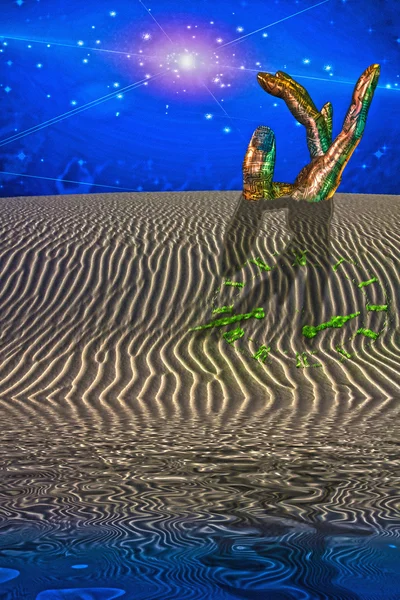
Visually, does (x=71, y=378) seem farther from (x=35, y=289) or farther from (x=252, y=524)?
(x=252, y=524)

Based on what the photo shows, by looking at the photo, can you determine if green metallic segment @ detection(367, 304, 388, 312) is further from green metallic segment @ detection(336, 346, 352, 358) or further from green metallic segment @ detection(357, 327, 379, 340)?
green metallic segment @ detection(336, 346, 352, 358)

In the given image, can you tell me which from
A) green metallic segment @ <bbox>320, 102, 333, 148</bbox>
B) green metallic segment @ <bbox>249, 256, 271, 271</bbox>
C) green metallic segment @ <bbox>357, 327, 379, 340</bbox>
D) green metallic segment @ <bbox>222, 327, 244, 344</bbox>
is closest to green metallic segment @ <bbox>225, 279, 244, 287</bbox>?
green metallic segment @ <bbox>249, 256, 271, 271</bbox>

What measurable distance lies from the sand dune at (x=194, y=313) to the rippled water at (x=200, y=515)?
1.26 m

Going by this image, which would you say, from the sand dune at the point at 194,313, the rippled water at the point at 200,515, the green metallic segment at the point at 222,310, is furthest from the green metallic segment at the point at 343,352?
the rippled water at the point at 200,515

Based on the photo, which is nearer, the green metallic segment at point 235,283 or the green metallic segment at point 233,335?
the green metallic segment at point 233,335

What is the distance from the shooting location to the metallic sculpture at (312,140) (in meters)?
7.69

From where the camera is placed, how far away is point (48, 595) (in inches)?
72.4

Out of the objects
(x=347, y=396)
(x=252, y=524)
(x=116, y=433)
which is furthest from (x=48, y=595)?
(x=347, y=396)

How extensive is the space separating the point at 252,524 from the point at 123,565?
495 millimetres

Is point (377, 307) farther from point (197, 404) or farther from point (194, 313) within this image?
point (197, 404)

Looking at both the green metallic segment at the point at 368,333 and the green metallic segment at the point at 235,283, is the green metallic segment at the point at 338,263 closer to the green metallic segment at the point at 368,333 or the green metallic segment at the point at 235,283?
the green metallic segment at the point at 235,283

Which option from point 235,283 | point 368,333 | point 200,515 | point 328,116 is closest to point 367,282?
point 368,333

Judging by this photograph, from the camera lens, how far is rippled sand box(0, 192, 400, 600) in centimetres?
208

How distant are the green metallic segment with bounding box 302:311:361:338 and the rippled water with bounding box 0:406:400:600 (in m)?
3.64
